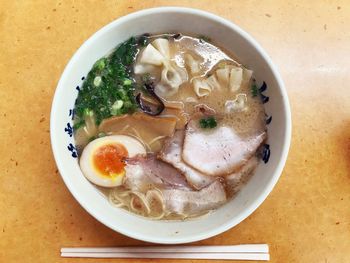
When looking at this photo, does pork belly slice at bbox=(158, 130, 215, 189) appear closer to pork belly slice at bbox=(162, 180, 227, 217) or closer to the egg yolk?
pork belly slice at bbox=(162, 180, 227, 217)

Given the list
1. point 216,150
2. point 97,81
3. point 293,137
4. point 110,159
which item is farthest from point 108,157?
Answer: point 293,137

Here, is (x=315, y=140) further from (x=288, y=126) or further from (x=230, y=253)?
(x=230, y=253)

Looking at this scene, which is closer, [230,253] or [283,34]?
[230,253]

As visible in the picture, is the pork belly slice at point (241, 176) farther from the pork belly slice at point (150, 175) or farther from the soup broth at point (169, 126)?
the pork belly slice at point (150, 175)

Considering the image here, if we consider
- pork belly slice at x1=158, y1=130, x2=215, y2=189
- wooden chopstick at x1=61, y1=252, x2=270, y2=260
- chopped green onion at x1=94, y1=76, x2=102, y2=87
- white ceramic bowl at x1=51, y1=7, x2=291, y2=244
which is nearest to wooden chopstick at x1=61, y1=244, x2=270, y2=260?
wooden chopstick at x1=61, y1=252, x2=270, y2=260

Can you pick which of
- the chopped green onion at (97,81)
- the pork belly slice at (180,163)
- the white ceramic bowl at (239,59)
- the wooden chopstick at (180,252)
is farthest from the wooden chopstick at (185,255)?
the chopped green onion at (97,81)

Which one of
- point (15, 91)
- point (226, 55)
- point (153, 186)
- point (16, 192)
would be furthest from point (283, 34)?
point (16, 192)

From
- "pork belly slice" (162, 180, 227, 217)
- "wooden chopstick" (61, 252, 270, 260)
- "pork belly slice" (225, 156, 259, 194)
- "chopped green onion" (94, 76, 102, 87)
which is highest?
"chopped green onion" (94, 76, 102, 87)
